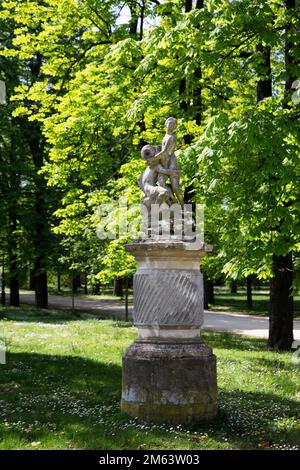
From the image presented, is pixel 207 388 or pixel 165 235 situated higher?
pixel 165 235

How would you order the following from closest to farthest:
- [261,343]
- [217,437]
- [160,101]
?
[217,437], [160,101], [261,343]

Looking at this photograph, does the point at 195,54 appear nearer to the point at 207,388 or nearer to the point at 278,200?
the point at 278,200

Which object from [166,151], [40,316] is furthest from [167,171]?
[40,316]

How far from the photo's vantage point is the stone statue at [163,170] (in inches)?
329

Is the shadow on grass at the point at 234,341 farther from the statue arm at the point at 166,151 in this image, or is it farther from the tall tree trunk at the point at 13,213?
the tall tree trunk at the point at 13,213

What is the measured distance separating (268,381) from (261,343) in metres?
6.13

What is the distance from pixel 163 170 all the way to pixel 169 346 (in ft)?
8.38

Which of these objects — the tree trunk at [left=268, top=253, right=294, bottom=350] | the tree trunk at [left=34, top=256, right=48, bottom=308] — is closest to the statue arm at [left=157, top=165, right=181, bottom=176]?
the tree trunk at [left=268, top=253, right=294, bottom=350]

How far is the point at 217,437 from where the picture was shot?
22.8ft

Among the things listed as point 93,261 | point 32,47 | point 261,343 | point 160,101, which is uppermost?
point 32,47

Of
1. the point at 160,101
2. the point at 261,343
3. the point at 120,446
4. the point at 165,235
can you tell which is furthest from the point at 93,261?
the point at 120,446

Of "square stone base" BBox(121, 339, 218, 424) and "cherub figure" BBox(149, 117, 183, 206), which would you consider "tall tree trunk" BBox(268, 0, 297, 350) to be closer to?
"cherub figure" BBox(149, 117, 183, 206)

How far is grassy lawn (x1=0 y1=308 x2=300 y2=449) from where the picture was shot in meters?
6.69

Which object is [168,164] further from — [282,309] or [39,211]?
[39,211]
